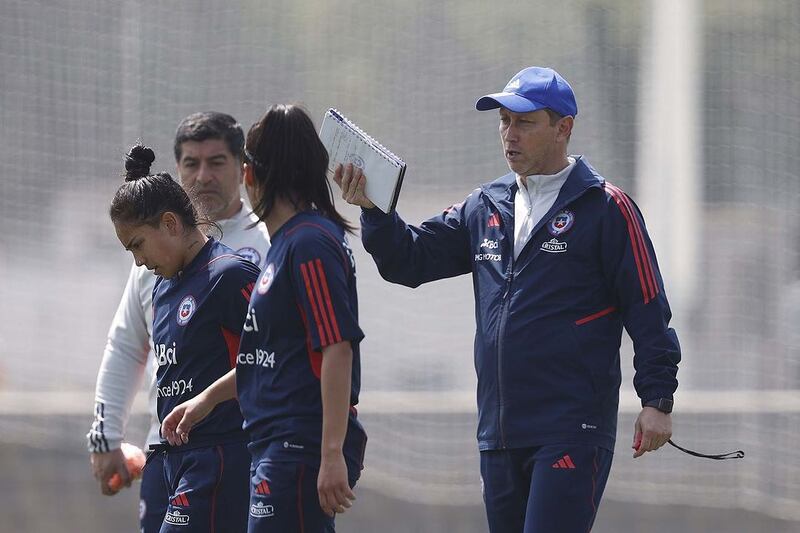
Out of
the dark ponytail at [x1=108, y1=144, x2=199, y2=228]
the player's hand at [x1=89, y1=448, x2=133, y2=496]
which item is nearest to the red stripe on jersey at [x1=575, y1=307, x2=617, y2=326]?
the dark ponytail at [x1=108, y1=144, x2=199, y2=228]

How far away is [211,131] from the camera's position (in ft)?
14.7

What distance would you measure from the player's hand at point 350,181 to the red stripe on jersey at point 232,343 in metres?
0.52

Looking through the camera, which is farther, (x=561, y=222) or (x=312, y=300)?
(x=561, y=222)

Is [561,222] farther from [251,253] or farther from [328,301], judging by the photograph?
[251,253]

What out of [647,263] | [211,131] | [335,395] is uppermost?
[211,131]

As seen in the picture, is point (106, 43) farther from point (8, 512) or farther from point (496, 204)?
point (496, 204)

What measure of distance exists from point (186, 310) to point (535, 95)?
121cm

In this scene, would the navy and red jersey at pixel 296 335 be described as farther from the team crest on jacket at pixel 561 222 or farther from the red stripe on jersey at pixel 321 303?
the team crest on jacket at pixel 561 222

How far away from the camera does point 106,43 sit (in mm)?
6770

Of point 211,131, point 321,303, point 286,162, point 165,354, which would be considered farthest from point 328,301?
point 211,131

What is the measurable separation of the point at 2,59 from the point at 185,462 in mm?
3988

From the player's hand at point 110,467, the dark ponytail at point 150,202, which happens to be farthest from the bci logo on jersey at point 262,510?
the player's hand at point 110,467

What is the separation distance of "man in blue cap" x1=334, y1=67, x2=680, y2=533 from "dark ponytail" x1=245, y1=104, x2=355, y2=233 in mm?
216

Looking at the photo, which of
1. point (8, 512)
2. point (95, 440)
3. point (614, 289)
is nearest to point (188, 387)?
point (95, 440)
